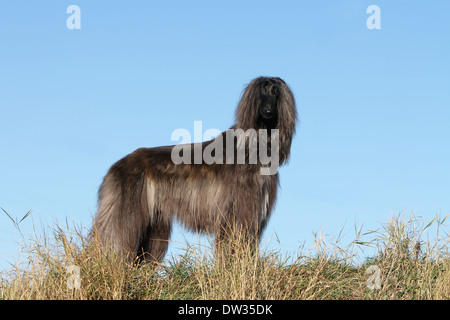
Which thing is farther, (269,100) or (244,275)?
(269,100)

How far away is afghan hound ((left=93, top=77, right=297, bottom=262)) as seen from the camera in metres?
5.47

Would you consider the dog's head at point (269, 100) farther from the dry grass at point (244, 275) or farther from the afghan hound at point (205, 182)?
the dry grass at point (244, 275)

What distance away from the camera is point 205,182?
5695 mm

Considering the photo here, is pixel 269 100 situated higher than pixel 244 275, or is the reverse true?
pixel 269 100

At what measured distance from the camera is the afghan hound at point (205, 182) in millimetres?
5473

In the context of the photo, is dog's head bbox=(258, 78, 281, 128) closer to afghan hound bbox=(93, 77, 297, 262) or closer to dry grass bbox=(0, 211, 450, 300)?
afghan hound bbox=(93, 77, 297, 262)

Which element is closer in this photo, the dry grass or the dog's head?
the dry grass

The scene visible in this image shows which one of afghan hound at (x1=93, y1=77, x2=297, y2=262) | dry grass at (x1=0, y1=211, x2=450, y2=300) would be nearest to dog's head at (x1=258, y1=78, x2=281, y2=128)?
afghan hound at (x1=93, y1=77, x2=297, y2=262)

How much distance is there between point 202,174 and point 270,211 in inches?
32.8

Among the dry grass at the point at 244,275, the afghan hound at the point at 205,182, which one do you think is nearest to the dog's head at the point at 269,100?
the afghan hound at the point at 205,182

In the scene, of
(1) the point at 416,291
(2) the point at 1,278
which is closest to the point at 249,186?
(1) the point at 416,291

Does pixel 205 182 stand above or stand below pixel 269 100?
below

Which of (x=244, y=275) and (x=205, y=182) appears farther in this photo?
(x=205, y=182)
